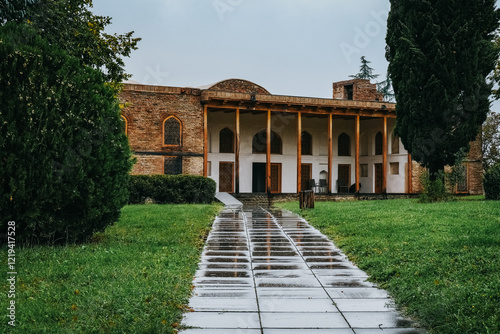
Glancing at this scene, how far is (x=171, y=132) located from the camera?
23.6 metres

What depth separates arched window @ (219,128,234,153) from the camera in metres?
27.5

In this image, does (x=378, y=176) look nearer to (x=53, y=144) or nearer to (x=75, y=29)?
(x=75, y=29)

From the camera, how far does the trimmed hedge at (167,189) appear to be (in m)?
17.9

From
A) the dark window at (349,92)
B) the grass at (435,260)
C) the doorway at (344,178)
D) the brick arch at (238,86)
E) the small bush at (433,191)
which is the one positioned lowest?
the grass at (435,260)

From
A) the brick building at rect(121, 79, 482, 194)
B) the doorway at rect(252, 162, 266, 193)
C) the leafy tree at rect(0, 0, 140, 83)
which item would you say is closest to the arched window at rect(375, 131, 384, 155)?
the brick building at rect(121, 79, 482, 194)

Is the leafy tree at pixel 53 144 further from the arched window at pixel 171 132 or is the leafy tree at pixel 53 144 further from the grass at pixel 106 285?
the arched window at pixel 171 132

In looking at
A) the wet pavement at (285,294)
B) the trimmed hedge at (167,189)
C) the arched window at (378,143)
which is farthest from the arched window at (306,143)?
the wet pavement at (285,294)

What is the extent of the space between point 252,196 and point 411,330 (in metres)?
19.3

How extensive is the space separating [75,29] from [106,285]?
22.9 ft

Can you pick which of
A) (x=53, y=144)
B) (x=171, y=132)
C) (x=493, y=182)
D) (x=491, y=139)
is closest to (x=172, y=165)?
(x=171, y=132)

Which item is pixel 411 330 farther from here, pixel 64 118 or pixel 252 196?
pixel 252 196

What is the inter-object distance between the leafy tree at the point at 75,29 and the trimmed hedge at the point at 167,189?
5468mm

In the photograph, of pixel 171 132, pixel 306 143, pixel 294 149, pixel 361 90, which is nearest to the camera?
pixel 171 132

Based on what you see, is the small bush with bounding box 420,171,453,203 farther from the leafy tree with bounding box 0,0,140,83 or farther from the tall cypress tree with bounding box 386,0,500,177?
the leafy tree with bounding box 0,0,140,83
